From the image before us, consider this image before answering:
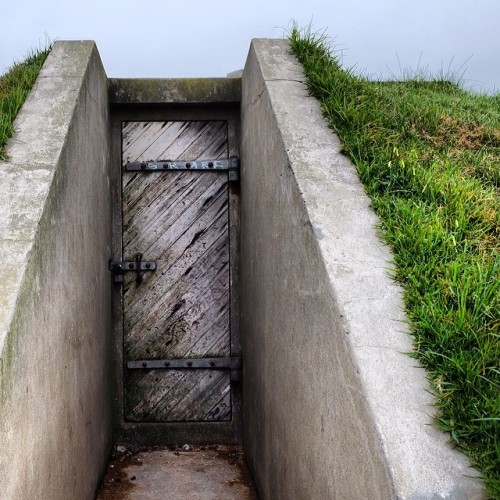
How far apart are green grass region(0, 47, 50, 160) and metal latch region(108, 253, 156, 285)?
4.96 ft

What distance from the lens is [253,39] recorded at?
4.28 metres

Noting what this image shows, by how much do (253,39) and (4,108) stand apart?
1.74m

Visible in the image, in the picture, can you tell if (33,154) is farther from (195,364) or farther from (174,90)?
(195,364)

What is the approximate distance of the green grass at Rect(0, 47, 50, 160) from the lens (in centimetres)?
334

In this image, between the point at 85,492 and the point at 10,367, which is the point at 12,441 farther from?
the point at 85,492

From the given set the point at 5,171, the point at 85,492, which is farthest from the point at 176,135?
the point at 85,492

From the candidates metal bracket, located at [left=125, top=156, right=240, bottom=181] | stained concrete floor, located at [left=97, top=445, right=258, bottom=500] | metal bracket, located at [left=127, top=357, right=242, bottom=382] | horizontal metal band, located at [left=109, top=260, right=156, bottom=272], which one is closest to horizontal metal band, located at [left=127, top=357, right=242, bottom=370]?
metal bracket, located at [left=127, top=357, right=242, bottom=382]

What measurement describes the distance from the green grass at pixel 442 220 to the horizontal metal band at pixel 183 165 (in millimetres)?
1078

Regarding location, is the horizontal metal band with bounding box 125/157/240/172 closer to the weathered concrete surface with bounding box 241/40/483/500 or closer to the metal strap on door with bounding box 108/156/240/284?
the metal strap on door with bounding box 108/156/240/284

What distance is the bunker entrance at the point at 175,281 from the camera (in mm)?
4891

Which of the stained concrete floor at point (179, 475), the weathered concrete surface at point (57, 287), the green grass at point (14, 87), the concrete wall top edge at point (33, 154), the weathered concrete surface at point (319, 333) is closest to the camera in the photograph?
the weathered concrete surface at point (319, 333)

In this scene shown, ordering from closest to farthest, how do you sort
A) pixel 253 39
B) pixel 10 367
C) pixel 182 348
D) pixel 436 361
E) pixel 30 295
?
pixel 436 361, pixel 10 367, pixel 30 295, pixel 253 39, pixel 182 348

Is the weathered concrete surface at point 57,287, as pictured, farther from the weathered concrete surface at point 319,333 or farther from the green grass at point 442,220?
the green grass at point 442,220

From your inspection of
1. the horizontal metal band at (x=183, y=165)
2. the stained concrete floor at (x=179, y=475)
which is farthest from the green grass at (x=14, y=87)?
the stained concrete floor at (x=179, y=475)
